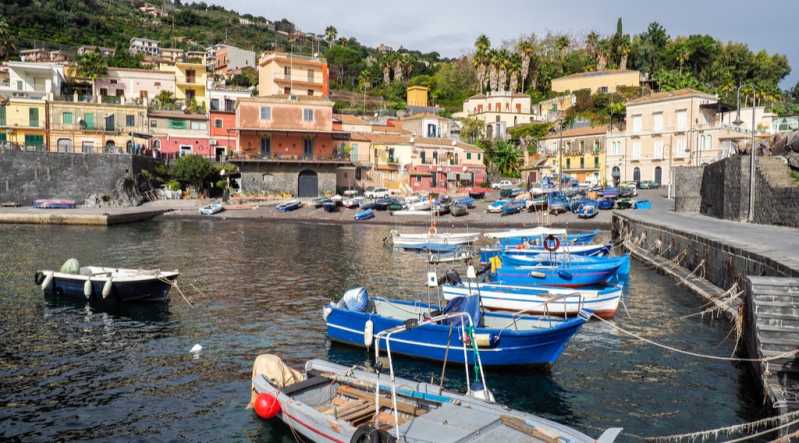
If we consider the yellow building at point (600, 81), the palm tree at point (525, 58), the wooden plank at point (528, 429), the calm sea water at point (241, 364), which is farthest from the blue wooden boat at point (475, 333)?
the palm tree at point (525, 58)

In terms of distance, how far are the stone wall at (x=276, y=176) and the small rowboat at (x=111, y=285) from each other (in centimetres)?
4635

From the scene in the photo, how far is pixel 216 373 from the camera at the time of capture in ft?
56.3

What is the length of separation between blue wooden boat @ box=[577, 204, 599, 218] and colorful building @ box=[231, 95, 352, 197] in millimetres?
29620

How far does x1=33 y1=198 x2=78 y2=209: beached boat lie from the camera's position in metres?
64.6

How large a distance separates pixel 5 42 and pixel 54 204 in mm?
51345

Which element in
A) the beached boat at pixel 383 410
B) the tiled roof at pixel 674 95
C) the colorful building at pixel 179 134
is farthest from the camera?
the colorful building at pixel 179 134

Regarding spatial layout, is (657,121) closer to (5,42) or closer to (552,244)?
(552,244)

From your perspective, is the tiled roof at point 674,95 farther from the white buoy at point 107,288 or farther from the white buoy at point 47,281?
the white buoy at point 47,281

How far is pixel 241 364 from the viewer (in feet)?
58.7

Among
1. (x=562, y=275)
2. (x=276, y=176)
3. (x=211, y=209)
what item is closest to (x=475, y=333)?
(x=562, y=275)

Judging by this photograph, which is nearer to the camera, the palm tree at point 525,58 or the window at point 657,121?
the window at point 657,121

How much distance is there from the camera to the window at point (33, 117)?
7238 cm

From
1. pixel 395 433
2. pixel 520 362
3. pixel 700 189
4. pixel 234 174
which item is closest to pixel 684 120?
pixel 700 189

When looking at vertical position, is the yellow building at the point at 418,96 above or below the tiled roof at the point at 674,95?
above
